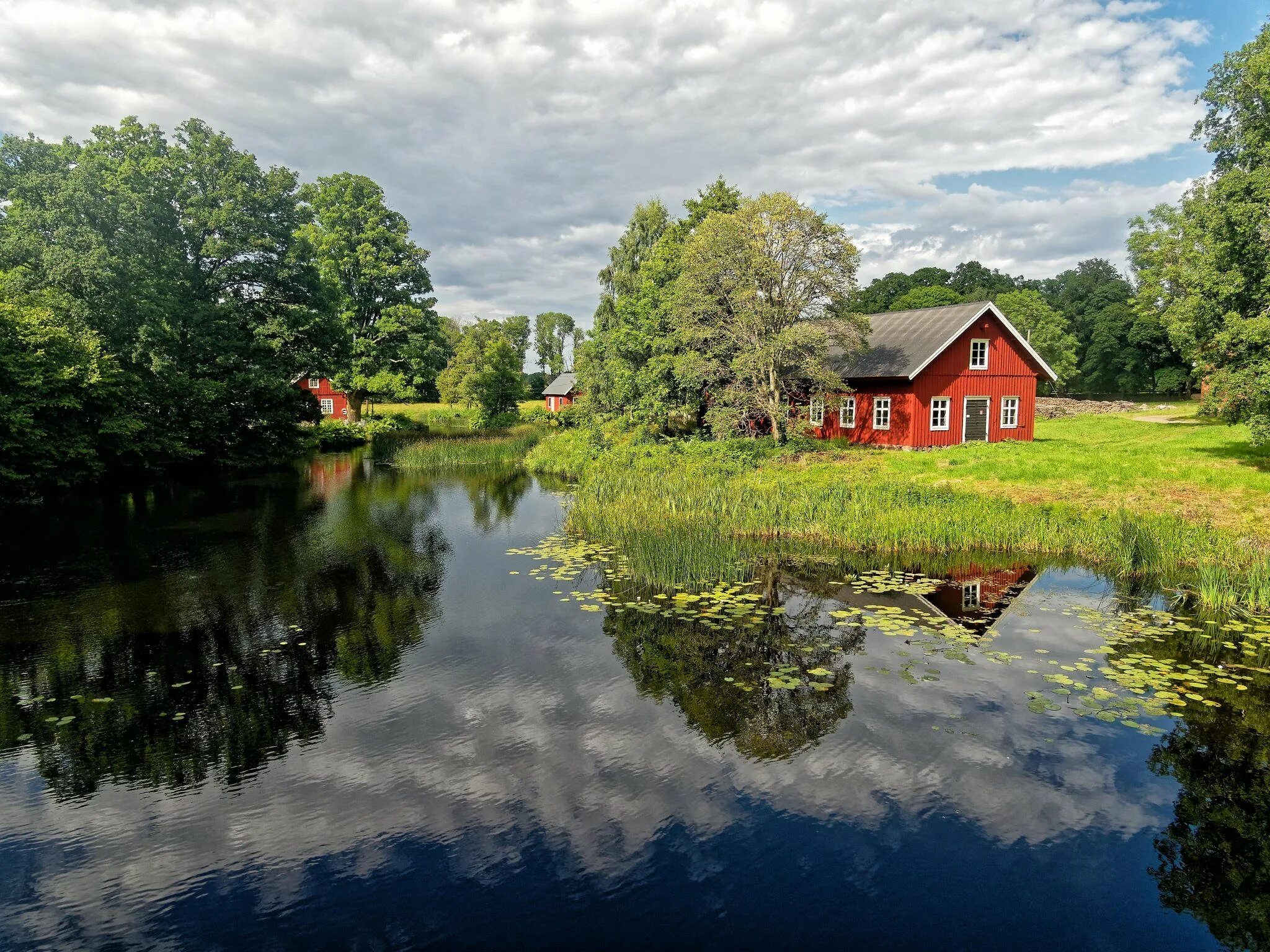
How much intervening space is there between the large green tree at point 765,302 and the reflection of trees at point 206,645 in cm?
1298

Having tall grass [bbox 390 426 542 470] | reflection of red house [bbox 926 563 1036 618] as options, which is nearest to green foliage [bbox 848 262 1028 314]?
tall grass [bbox 390 426 542 470]

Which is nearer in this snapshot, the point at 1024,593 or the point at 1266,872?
the point at 1266,872

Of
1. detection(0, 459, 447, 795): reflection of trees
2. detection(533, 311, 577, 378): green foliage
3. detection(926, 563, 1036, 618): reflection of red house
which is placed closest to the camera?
detection(0, 459, 447, 795): reflection of trees

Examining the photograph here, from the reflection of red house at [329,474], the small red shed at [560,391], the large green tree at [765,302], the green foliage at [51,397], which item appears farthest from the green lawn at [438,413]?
the large green tree at [765,302]

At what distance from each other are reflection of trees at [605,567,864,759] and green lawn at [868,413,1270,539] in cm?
990

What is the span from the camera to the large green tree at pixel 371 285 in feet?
143

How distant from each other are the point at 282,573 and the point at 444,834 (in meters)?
10.0

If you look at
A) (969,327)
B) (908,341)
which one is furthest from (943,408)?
(969,327)

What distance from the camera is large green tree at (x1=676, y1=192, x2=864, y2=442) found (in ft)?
82.8

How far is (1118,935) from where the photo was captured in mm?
5277

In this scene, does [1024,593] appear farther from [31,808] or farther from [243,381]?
[243,381]

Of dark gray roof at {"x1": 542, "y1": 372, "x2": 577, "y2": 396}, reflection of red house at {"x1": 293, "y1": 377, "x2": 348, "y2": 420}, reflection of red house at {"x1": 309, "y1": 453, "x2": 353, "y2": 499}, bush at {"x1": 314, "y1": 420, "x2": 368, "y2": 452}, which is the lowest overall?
reflection of red house at {"x1": 309, "y1": 453, "x2": 353, "y2": 499}

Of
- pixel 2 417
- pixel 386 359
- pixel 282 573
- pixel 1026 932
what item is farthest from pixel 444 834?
pixel 386 359

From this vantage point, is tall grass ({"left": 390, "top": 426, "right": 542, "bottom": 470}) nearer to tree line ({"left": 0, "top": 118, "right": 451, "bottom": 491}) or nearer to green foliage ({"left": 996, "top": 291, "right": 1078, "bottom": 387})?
tree line ({"left": 0, "top": 118, "right": 451, "bottom": 491})
